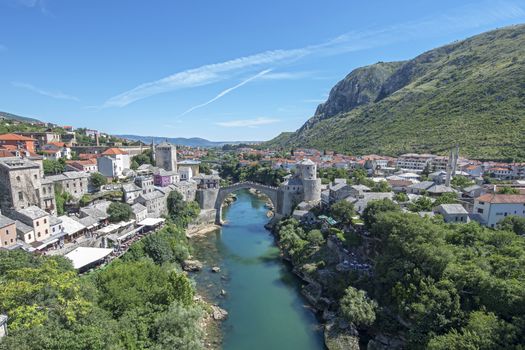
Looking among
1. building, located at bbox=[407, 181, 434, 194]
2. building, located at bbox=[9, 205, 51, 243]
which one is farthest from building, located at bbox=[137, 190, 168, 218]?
building, located at bbox=[407, 181, 434, 194]

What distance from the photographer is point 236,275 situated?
27062 mm

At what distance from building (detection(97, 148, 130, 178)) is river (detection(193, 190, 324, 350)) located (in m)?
17.6

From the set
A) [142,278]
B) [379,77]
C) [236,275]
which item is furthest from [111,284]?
[379,77]

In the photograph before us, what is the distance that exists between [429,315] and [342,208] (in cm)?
1383

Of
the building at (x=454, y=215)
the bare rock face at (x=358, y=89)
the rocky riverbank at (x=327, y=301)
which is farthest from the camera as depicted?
the bare rock face at (x=358, y=89)

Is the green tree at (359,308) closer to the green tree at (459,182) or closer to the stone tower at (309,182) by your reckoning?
the stone tower at (309,182)

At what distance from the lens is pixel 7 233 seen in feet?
64.8

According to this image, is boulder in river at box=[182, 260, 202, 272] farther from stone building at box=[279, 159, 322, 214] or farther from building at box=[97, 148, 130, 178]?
building at box=[97, 148, 130, 178]

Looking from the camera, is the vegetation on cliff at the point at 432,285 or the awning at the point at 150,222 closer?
the vegetation on cliff at the point at 432,285

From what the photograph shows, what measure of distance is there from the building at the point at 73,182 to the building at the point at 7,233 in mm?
11107

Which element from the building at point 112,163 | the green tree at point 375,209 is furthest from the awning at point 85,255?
the building at point 112,163

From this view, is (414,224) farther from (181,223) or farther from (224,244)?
(181,223)

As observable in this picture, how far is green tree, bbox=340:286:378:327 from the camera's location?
59.7 ft

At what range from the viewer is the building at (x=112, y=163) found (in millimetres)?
42031
